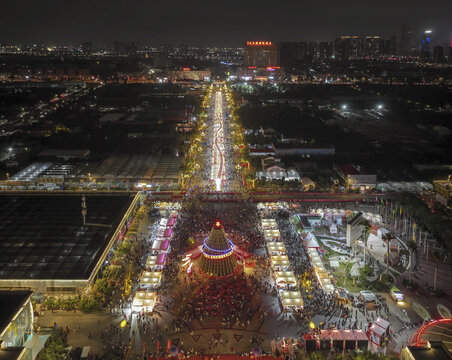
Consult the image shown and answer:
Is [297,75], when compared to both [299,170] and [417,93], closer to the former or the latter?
[417,93]

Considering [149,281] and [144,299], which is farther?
[149,281]

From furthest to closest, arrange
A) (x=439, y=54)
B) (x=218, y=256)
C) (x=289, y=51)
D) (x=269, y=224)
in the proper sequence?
1. (x=289, y=51)
2. (x=439, y=54)
3. (x=269, y=224)
4. (x=218, y=256)

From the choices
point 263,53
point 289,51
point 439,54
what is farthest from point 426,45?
point 263,53

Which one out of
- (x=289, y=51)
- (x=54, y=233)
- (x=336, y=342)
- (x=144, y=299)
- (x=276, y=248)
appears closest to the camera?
(x=336, y=342)

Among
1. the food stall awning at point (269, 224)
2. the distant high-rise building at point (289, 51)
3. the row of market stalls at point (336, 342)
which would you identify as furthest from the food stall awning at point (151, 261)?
the distant high-rise building at point (289, 51)

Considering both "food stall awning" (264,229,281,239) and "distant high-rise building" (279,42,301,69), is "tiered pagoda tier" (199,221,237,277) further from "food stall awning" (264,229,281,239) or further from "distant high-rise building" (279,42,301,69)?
"distant high-rise building" (279,42,301,69)

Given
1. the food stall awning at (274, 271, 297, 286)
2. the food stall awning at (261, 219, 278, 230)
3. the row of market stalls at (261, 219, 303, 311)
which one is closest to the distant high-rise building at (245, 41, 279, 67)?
the food stall awning at (261, 219, 278, 230)

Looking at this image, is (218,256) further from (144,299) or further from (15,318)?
(15,318)
